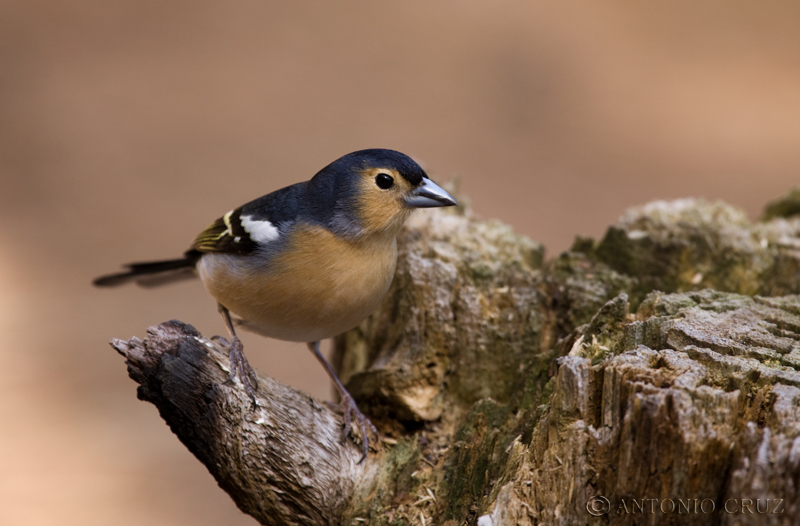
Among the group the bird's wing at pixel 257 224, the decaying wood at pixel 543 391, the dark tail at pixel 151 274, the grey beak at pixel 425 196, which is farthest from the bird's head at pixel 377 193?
the dark tail at pixel 151 274

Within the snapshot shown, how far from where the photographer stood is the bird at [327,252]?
12.2 ft

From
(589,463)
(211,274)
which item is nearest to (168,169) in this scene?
(211,274)

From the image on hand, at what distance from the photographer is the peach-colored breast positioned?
3713mm

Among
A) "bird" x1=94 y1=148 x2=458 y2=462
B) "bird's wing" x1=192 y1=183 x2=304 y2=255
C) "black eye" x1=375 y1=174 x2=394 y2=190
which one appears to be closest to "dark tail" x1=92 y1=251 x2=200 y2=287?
"bird's wing" x1=192 y1=183 x2=304 y2=255

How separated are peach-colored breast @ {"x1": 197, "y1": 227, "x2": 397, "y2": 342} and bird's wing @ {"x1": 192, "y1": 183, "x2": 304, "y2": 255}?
178mm

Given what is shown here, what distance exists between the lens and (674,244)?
449 cm

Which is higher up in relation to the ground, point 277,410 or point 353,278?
point 353,278

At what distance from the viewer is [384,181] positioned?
3.95 meters

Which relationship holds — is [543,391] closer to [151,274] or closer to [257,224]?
[257,224]

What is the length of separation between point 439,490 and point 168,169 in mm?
9530

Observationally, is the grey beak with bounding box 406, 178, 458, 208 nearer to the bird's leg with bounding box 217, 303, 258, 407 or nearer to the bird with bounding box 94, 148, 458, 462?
the bird with bounding box 94, 148, 458, 462

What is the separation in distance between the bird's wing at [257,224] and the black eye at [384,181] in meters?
0.51

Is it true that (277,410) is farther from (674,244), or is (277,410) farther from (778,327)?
(674,244)

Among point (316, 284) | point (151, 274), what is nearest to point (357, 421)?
point (316, 284)
